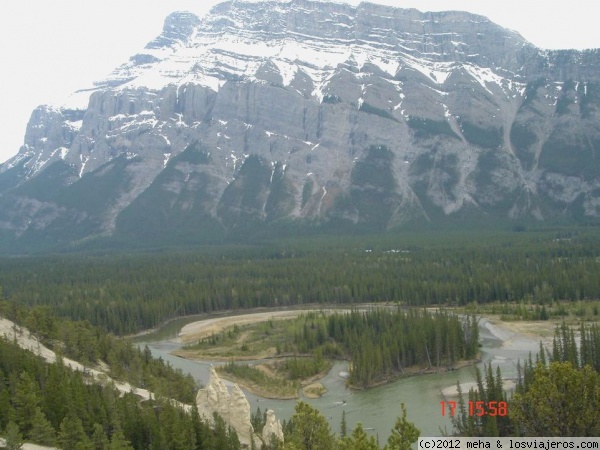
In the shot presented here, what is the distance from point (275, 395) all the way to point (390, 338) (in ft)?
74.0

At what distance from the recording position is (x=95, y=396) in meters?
59.8

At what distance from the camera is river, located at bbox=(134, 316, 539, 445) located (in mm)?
73375

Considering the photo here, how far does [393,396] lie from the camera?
281 ft

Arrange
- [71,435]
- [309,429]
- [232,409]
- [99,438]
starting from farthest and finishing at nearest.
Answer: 1. [232,409]
2. [99,438]
3. [71,435]
4. [309,429]

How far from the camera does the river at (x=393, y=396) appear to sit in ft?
241

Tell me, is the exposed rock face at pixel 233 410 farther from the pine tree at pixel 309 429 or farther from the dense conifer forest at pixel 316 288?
the dense conifer forest at pixel 316 288

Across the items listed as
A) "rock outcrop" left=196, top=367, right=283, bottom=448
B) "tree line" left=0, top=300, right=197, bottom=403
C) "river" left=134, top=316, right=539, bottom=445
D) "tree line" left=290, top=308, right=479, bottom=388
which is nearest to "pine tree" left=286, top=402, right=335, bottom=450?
"rock outcrop" left=196, top=367, right=283, bottom=448

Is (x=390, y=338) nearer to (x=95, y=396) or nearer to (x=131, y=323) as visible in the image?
(x=95, y=396)

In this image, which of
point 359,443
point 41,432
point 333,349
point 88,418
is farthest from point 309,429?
point 333,349

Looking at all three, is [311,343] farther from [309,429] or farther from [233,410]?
[309,429]

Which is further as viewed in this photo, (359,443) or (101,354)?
(101,354)

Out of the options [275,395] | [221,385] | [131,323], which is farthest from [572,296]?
[221,385]

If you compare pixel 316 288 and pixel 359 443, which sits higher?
pixel 359 443

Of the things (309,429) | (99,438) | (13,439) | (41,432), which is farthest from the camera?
(99,438)
